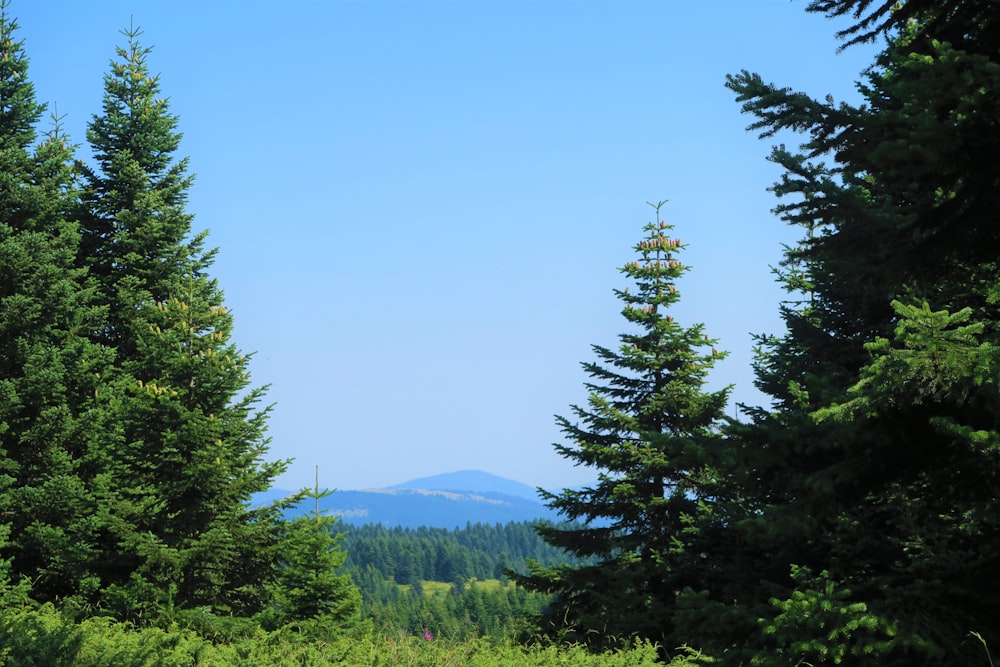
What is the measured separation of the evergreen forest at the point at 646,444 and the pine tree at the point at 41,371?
87 millimetres

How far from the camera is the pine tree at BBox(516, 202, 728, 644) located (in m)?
20.8

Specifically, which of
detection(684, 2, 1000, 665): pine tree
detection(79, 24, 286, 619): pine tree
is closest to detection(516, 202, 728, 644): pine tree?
detection(79, 24, 286, 619): pine tree

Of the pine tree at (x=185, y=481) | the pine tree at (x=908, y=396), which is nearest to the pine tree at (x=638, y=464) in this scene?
the pine tree at (x=185, y=481)

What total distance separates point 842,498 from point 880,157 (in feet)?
8.68

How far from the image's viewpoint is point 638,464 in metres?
21.9

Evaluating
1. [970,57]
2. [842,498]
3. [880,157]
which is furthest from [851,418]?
[970,57]

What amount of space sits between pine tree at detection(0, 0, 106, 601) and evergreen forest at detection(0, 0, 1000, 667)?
87mm

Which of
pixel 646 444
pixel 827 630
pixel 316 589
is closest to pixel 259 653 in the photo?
pixel 316 589

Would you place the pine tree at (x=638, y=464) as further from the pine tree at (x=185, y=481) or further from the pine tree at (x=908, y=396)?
the pine tree at (x=908, y=396)

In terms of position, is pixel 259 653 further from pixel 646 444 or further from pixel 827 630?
pixel 646 444

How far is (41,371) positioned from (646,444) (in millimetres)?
16649

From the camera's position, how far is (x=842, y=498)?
20.8 ft

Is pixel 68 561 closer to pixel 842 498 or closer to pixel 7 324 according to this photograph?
pixel 7 324

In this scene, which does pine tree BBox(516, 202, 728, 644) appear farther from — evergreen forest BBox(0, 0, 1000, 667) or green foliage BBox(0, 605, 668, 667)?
green foliage BBox(0, 605, 668, 667)
